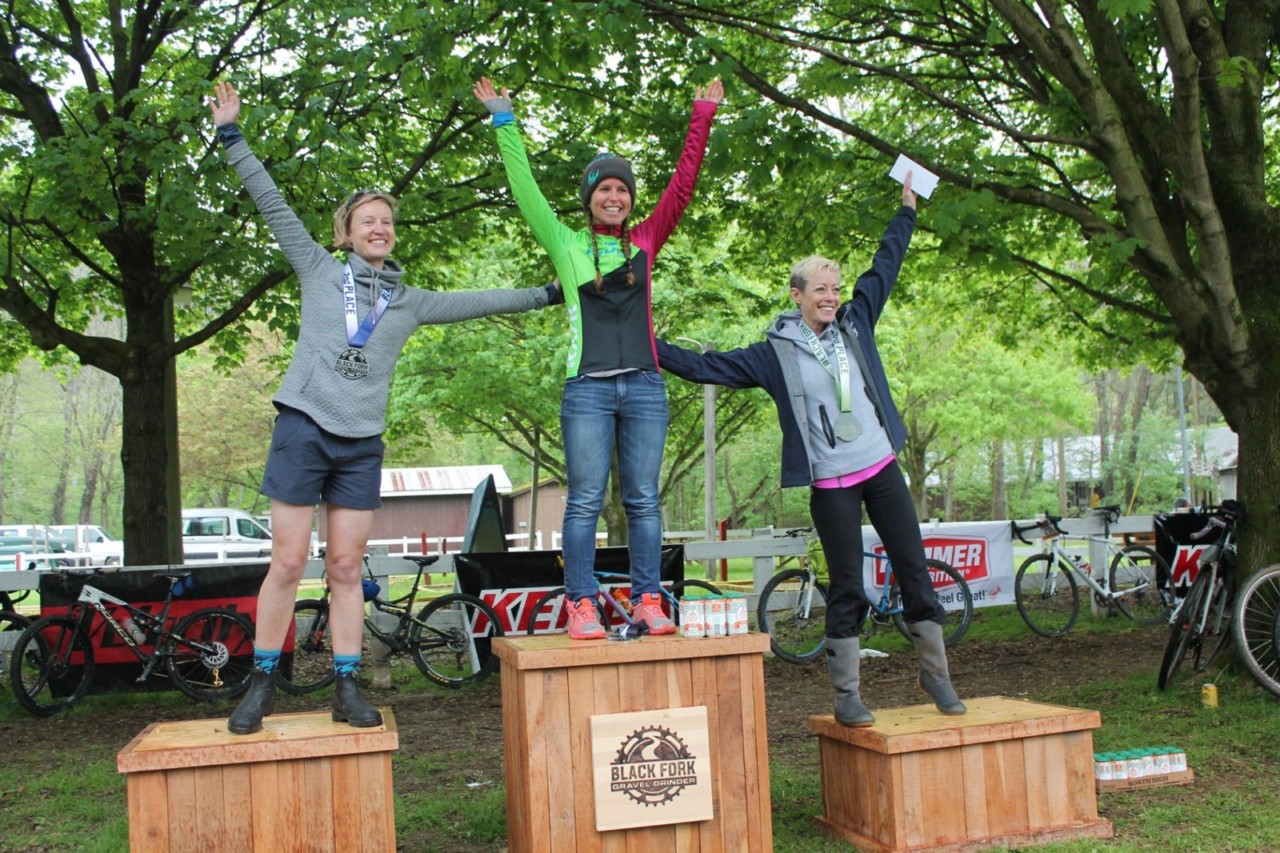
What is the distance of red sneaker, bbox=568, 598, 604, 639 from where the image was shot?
4332 millimetres

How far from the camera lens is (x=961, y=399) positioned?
28875mm

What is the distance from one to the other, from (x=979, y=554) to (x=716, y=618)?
7.78m

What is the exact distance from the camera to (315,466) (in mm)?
4086

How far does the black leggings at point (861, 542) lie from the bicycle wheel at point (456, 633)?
5.12 m

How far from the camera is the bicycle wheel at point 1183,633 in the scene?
7203 millimetres

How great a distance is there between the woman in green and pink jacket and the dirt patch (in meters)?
1.94

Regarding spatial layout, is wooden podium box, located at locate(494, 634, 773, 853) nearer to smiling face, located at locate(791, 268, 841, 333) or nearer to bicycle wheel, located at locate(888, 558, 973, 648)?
smiling face, located at locate(791, 268, 841, 333)

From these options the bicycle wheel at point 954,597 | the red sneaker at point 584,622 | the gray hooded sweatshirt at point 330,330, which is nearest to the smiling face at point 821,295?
the red sneaker at point 584,622

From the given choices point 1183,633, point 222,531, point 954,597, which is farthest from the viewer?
point 222,531

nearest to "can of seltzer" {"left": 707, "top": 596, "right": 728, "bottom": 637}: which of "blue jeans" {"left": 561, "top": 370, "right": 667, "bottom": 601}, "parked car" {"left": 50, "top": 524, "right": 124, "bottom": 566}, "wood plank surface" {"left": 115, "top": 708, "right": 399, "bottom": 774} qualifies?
"blue jeans" {"left": 561, "top": 370, "right": 667, "bottom": 601}

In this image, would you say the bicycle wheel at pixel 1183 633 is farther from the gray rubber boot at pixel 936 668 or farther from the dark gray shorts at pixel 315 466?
the dark gray shorts at pixel 315 466

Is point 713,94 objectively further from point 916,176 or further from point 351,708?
point 351,708

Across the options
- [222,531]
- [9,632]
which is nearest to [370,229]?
[9,632]

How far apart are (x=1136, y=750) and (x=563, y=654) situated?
3049 mm
